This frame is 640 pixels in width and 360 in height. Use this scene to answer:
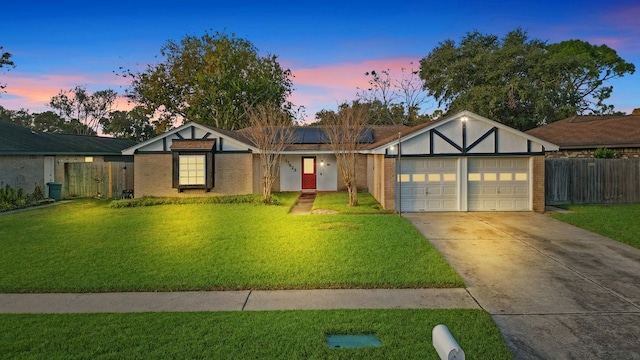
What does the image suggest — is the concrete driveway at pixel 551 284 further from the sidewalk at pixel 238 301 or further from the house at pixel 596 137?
the house at pixel 596 137

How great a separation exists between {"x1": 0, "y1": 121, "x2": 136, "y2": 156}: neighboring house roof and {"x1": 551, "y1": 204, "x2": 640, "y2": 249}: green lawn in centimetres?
2206

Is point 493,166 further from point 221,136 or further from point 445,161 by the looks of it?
point 221,136

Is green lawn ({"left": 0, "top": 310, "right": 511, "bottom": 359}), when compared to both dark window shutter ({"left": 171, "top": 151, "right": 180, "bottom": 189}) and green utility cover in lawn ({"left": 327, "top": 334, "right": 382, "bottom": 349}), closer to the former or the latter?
green utility cover in lawn ({"left": 327, "top": 334, "right": 382, "bottom": 349})

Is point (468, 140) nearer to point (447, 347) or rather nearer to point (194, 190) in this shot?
point (194, 190)

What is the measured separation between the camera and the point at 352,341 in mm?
4699

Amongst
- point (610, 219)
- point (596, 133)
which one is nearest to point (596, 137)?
point (596, 133)

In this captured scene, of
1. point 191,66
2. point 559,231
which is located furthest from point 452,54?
point 559,231

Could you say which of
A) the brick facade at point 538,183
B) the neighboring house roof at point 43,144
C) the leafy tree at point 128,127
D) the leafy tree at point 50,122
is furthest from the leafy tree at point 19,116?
the brick facade at point 538,183

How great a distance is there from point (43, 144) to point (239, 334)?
21738 millimetres

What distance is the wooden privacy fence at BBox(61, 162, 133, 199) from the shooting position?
20.8 metres

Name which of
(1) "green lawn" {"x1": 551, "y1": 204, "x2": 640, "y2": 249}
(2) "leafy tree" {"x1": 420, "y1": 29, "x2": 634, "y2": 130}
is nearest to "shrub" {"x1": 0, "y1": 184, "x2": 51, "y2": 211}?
(1) "green lawn" {"x1": 551, "y1": 204, "x2": 640, "y2": 249}

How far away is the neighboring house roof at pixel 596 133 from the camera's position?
1918cm

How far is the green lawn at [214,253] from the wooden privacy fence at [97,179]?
666 cm

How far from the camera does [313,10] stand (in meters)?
19.1
